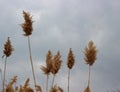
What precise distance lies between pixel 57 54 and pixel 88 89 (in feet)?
3.40

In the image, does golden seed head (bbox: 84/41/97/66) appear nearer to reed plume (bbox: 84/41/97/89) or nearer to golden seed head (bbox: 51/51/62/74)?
reed plume (bbox: 84/41/97/89)

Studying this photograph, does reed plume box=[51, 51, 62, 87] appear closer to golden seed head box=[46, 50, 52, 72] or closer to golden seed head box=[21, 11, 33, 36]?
golden seed head box=[46, 50, 52, 72]

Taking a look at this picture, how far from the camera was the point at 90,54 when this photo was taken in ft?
24.2

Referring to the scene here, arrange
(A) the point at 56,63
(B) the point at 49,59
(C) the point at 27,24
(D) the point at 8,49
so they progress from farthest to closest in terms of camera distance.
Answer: (D) the point at 8,49
(C) the point at 27,24
(B) the point at 49,59
(A) the point at 56,63

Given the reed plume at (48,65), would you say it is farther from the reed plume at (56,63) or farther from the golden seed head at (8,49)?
the golden seed head at (8,49)

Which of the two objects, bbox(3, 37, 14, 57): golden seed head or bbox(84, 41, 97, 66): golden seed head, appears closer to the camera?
bbox(84, 41, 97, 66): golden seed head

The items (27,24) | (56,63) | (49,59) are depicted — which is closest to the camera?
(56,63)

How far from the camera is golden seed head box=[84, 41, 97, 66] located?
734 cm

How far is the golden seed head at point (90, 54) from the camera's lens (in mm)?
7344

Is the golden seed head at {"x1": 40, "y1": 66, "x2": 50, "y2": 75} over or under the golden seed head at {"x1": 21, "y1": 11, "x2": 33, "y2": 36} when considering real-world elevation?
under

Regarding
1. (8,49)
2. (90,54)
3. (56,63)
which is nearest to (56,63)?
(56,63)

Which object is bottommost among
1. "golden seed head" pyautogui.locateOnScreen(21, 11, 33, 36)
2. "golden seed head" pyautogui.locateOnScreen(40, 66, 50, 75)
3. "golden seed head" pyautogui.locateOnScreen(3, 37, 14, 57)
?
"golden seed head" pyautogui.locateOnScreen(40, 66, 50, 75)

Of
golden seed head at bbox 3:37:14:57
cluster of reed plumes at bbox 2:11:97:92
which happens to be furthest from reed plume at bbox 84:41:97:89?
golden seed head at bbox 3:37:14:57

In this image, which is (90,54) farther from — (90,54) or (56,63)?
(56,63)
